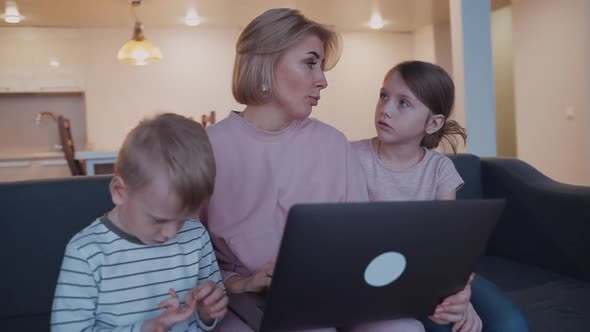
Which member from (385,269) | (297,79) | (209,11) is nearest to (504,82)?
(209,11)

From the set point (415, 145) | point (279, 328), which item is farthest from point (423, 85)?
point (279, 328)

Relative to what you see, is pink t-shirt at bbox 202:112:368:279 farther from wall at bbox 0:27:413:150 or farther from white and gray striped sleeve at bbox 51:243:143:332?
wall at bbox 0:27:413:150

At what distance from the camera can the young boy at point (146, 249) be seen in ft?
3.54

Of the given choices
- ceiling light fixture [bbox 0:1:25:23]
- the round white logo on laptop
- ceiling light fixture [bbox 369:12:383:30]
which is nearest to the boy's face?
the round white logo on laptop

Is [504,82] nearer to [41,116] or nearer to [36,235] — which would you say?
[41,116]

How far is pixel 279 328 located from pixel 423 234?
0.31 m

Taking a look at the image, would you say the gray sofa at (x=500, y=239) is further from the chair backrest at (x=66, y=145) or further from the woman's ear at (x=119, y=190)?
the chair backrest at (x=66, y=145)

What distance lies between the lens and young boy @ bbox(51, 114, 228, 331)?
1.08 meters

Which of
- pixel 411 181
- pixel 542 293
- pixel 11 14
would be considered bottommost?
pixel 542 293

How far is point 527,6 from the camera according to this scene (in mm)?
5828

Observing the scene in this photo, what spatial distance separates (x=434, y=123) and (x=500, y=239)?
33.7 inches

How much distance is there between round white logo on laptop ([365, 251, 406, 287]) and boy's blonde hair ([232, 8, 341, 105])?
60cm

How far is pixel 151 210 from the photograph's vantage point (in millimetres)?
1092

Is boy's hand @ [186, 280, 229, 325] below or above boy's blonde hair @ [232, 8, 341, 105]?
below
